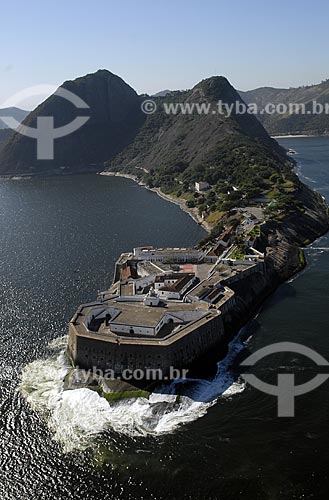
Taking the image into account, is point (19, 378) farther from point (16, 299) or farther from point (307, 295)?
point (307, 295)

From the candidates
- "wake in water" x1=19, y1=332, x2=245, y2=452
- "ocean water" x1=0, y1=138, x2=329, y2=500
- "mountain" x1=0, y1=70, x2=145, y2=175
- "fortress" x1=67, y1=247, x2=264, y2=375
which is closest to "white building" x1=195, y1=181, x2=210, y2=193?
"ocean water" x1=0, y1=138, x2=329, y2=500

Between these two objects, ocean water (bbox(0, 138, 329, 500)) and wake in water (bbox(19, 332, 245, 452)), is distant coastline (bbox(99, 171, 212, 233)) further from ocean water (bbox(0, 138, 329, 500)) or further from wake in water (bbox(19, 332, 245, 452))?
wake in water (bbox(19, 332, 245, 452))

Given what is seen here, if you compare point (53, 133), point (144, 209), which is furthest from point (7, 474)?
point (53, 133)

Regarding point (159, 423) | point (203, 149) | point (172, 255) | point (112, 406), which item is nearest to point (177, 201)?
point (203, 149)

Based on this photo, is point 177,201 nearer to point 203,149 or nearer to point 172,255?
point 203,149

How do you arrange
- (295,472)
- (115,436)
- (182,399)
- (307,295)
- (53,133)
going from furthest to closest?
(53,133) → (307,295) → (182,399) → (115,436) → (295,472)

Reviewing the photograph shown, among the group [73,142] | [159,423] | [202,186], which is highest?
[73,142]
